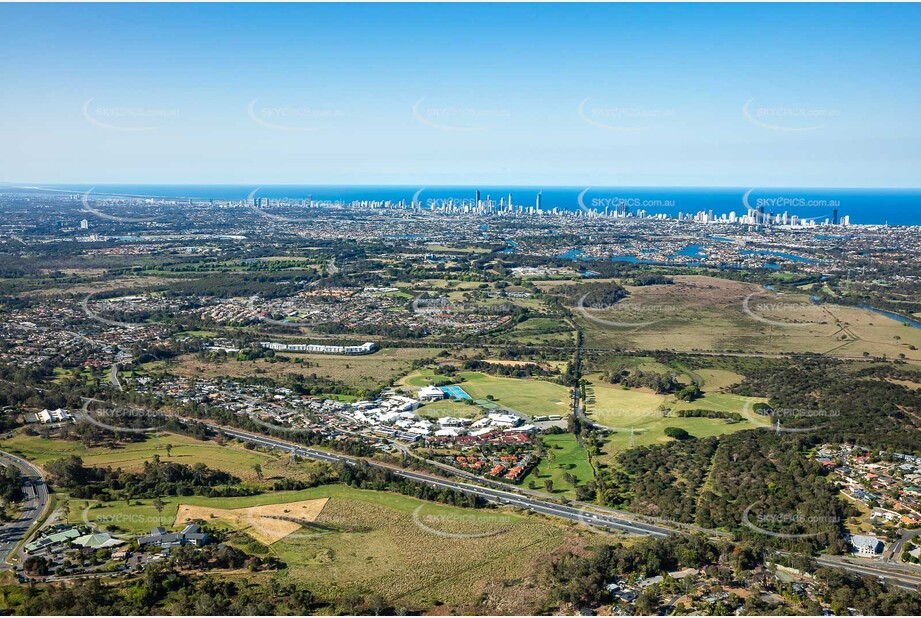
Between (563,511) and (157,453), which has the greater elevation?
(563,511)

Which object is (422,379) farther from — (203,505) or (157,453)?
(203,505)

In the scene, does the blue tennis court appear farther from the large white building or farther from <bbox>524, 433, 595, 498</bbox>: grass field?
the large white building

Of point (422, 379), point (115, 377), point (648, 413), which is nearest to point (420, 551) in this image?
point (648, 413)

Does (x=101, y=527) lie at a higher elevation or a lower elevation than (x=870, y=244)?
lower

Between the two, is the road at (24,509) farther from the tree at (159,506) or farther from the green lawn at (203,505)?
the tree at (159,506)

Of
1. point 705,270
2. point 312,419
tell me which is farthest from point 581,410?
point 705,270

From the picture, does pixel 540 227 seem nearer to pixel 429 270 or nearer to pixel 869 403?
pixel 429 270

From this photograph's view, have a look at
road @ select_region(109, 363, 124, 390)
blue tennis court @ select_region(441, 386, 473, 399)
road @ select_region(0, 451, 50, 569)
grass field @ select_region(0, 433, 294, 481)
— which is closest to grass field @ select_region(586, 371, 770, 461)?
blue tennis court @ select_region(441, 386, 473, 399)
